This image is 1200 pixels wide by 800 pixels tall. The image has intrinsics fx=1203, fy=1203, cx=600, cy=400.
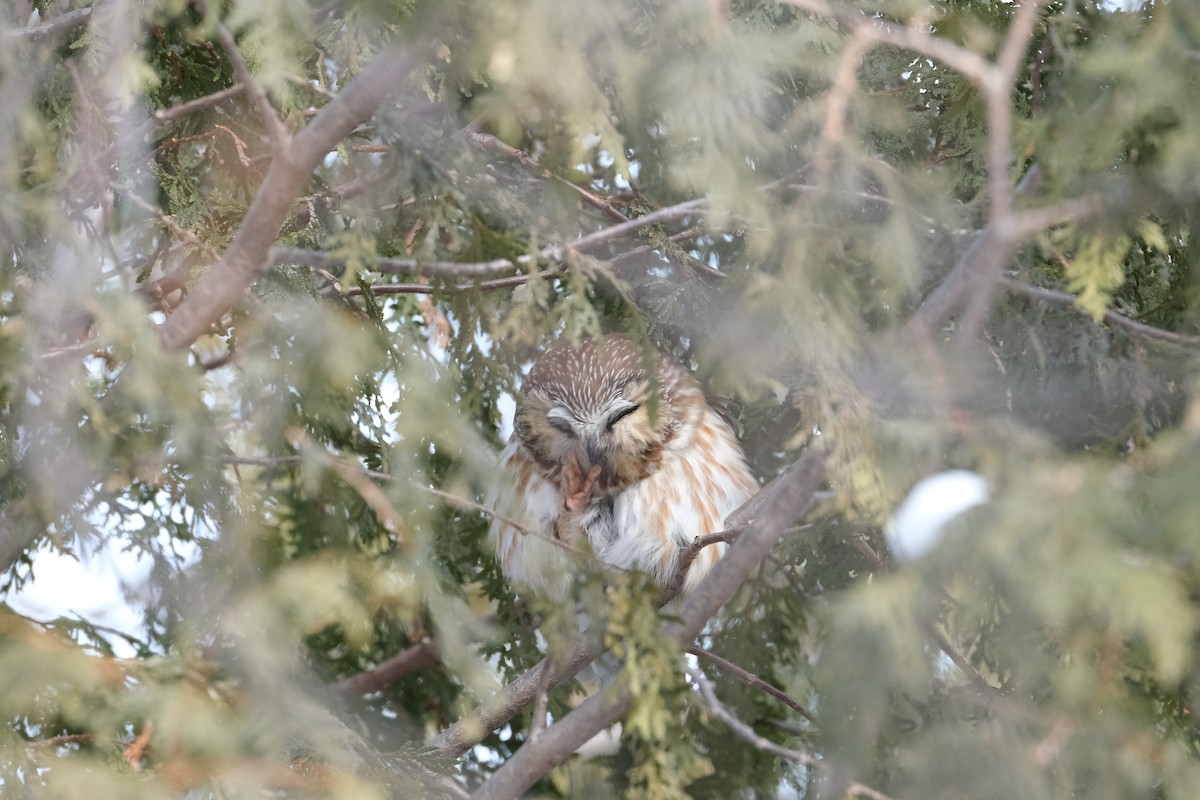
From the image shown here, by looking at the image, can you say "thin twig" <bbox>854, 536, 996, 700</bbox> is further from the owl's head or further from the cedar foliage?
the owl's head

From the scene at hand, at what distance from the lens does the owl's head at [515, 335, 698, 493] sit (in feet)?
12.6

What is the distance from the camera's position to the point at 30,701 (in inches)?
109

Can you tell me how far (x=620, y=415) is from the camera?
151 inches

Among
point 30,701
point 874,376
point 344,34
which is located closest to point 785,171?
point 874,376

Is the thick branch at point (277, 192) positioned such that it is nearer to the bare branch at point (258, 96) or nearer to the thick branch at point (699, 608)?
the bare branch at point (258, 96)

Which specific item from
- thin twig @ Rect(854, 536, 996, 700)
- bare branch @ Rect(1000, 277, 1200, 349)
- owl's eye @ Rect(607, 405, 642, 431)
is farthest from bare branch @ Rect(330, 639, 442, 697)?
bare branch @ Rect(1000, 277, 1200, 349)

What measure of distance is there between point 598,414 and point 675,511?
415 millimetres

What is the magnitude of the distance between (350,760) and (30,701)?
76 cm

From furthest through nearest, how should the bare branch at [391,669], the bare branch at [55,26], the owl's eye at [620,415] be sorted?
the bare branch at [391,669], the owl's eye at [620,415], the bare branch at [55,26]

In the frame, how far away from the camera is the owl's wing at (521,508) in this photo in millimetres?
3926

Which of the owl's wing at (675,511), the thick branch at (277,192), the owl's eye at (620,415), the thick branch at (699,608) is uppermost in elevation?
the thick branch at (277,192)

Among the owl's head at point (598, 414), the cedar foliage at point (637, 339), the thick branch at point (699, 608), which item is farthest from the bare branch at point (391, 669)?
the thick branch at point (699, 608)

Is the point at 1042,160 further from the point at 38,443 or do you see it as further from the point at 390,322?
the point at 38,443

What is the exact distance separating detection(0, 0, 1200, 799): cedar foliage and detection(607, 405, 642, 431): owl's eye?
11.4 inches
